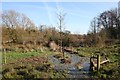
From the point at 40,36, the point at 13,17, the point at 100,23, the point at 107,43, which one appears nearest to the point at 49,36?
the point at 40,36

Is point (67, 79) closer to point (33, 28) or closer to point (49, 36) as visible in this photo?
point (49, 36)

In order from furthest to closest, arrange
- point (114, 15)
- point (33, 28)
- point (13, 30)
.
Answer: point (114, 15)
point (33, 28)
point (13, 30)

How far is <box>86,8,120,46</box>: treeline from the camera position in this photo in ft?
86.5

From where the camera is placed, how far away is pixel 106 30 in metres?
31.7

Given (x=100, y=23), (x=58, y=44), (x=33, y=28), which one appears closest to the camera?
(x=58, y=44)

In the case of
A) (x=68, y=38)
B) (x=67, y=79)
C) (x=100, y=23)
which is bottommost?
(x=67, y=79)

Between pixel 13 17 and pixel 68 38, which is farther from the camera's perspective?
pixel 13 17

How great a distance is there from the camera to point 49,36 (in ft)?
93.9

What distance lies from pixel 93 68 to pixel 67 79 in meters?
1.84

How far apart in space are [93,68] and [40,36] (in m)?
19.3

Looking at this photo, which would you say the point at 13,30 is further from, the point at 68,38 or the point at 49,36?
the point at 68,38

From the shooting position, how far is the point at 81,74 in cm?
954

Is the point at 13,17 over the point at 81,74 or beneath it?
over

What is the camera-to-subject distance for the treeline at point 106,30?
2638 centimetres
